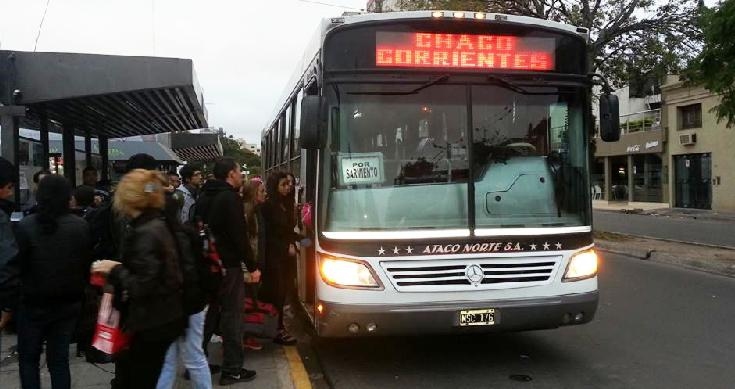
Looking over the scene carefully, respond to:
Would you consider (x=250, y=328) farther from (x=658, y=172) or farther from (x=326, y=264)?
(x=658, y=172)

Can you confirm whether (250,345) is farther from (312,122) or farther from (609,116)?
(609,116)

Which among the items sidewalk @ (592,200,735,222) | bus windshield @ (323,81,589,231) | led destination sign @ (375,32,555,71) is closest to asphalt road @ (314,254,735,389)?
bus windshield @ (323,81,589,231)

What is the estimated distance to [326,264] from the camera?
5.33 meters

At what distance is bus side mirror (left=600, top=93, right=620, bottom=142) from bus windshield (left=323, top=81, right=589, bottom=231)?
18.3 inches

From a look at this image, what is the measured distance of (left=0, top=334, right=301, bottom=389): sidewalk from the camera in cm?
517

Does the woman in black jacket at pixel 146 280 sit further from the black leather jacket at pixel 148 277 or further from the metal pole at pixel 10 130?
the metal pole at pixel 10 130

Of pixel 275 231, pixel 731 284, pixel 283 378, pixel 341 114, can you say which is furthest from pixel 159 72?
pixel 731 284

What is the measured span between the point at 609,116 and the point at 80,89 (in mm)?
7221

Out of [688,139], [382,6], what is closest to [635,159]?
[688,139]

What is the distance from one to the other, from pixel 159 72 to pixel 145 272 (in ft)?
24.2

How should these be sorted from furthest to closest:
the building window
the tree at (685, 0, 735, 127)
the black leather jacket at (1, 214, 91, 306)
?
the building window → the tree at (685, 0, 735, 127) → the black leather jacket at (1, 214, 91, 306)

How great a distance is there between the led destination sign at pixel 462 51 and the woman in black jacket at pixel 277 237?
5.42 ft

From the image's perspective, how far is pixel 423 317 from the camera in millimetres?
5191

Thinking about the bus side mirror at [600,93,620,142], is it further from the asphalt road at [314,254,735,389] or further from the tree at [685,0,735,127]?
the tree at [685,0,735,127]
